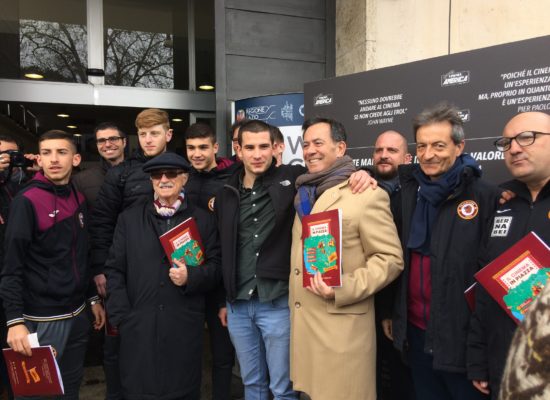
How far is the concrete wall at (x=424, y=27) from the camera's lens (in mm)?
4781

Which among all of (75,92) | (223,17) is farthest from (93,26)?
(223,17)

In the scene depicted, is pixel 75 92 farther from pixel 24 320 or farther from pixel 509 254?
pixel 509 254

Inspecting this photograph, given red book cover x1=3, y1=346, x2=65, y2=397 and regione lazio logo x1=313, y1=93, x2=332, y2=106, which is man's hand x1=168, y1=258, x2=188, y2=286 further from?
regione lazio logo x1=313, y1=93, x2=332, y2=106

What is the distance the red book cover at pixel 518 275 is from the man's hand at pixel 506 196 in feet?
0.79

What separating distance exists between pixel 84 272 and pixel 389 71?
272 cm

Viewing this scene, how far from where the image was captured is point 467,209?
6.58 ft

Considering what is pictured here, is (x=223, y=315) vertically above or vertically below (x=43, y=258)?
below

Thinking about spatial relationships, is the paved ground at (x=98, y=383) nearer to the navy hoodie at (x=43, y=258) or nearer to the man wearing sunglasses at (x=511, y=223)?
the navy hoodie at (x=43, y=258)

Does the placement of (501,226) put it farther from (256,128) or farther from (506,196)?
(256,128)

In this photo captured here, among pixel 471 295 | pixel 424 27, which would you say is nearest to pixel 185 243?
pixel 471 295

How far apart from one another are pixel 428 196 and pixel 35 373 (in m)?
2.37

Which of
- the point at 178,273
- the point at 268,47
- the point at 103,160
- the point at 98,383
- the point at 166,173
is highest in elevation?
the point at 268,47

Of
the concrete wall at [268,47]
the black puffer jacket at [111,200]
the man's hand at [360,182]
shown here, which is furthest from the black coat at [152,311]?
the concrete wall at [268,47]

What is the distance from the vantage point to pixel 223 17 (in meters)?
5.27
